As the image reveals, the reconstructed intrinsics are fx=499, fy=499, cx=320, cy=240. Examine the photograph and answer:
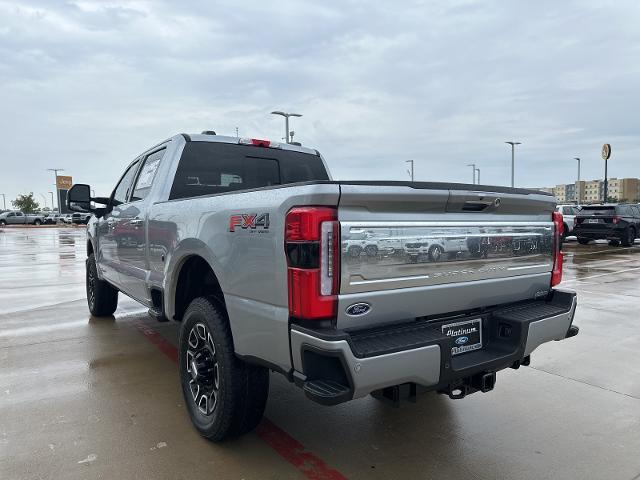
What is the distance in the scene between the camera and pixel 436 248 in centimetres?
267

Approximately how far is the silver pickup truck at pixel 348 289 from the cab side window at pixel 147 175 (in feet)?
1.55

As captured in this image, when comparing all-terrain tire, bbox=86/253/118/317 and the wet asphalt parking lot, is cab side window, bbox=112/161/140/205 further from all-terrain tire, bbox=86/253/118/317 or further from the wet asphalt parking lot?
the wet asphalt parking lot

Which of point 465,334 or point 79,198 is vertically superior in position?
point 79,198

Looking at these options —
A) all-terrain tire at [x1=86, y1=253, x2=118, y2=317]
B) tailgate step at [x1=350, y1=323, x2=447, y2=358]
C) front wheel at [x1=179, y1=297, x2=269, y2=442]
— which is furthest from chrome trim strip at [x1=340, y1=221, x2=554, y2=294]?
all-terrain tire at [x1=86, y1=253, x2=118, y2=317]

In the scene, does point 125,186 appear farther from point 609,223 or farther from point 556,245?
point 609,223

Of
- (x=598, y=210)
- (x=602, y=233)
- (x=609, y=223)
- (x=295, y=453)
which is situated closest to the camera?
(x=295, y=453)

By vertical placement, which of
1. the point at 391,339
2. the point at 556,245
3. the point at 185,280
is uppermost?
the point at 556,245

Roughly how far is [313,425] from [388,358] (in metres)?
1.36

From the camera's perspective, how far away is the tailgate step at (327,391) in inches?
86.5

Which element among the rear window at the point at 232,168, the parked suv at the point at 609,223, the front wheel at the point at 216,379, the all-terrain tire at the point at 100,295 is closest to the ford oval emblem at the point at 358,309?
the front wheel at the point at 216,379

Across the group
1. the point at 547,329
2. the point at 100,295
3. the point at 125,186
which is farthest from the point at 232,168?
the point at 100,295

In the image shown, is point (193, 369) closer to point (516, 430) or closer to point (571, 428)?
point (516, 430)

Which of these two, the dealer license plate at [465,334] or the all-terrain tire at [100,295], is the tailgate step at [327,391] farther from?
the all-terrain tire at [100,295]

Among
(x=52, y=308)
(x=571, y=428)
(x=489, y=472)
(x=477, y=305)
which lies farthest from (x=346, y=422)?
(x=52, y=308)
